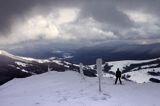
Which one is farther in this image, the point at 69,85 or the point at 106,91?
the point at 69,85

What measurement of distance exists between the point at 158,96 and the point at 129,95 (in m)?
3.73

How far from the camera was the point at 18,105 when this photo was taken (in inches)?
1192

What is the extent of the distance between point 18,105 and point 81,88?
10289 mm

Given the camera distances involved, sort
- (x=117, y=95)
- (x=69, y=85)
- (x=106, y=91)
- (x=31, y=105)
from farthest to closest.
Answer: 1. (x=69, y=85)
2. (x=106, y=91)
3. (x=117, y=95)
4. (x=31, y=105)

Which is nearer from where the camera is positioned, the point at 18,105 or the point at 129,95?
the point at 18,105

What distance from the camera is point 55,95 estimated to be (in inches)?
1347

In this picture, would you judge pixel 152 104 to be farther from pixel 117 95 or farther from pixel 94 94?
pixel 94 94

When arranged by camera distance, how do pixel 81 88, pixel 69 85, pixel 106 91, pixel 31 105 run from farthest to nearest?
pixel 69 85 → pixel 81 88 → pixel 106 91 → pixel 31 105

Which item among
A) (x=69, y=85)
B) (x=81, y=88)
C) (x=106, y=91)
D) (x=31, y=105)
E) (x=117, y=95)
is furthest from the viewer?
(x=69, y=85)

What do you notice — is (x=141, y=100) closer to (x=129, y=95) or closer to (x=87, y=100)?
(x=129, y=95)

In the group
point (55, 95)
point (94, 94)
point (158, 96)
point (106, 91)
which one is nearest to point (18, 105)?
point (55, 95)

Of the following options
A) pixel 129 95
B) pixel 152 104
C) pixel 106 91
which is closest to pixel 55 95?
pixel 106 91

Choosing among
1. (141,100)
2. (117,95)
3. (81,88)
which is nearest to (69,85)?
(81,88)

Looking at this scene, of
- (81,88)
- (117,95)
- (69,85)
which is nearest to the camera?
(117,95)
